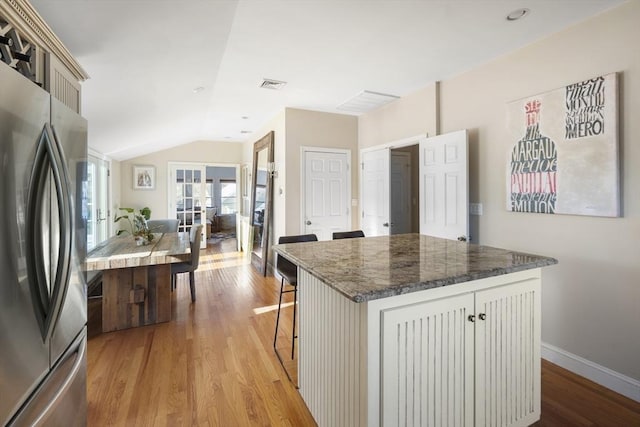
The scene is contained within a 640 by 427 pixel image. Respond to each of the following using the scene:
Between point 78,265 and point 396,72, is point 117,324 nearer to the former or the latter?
point 78,265

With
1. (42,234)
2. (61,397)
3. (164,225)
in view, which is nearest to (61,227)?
(42,234)

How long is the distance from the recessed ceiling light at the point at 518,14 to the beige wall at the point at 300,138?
2.73 meters

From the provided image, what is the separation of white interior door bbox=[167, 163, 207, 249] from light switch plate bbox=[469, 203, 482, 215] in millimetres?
6040

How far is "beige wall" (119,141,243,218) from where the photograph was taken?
6.68m

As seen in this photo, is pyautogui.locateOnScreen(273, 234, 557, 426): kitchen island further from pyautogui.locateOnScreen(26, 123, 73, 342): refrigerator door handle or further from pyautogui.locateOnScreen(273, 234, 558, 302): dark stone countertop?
pyautogui.locateOnScreen(26, 123, 73, 342): refrigerator door handle

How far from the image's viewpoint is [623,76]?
6.66 feet

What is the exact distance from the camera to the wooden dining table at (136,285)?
2.98m

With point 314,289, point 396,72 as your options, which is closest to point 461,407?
point 314,289

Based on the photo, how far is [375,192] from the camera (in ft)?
14.3

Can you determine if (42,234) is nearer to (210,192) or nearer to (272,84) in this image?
(272,84)

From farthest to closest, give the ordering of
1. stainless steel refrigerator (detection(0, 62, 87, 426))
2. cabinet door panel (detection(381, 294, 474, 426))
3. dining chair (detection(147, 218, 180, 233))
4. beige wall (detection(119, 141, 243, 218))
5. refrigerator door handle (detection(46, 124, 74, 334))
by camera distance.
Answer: beige wall (detection(119, 141, 243, 218)), dining chair (detection(147, 218, 180, 233)), cabinet door panel (detection(381, 294, 474, 426)), refrigerator door handle (detection(46, 124, 74, 334)), stainless steel refrigerator (detection(0, 62, 87, 426))

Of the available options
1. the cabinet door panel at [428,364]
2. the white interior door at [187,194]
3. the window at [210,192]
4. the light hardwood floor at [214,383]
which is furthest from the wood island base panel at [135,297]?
the window at [210,192]

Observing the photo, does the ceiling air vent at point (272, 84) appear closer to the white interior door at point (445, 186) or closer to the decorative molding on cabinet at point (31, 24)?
the white interior door at point (445, 186)

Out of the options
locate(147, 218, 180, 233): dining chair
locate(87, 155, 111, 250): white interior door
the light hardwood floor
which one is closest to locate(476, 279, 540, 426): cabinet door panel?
the light hardwood floor
